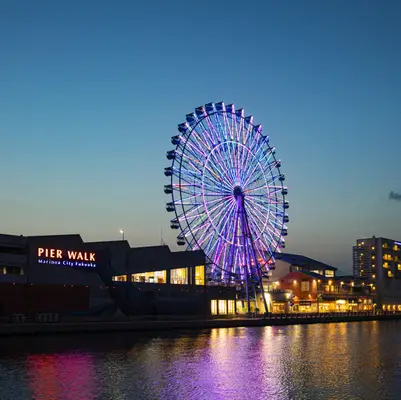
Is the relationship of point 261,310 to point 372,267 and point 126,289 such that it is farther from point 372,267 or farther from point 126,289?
point 372,267

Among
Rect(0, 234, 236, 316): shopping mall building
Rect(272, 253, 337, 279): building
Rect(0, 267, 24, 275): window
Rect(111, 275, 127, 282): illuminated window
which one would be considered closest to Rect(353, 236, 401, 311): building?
Rect(272, 253, 337, 279): building

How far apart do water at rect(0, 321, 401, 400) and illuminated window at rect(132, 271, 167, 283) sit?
23.3 m

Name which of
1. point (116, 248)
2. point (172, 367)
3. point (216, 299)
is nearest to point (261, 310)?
point (216, 299)

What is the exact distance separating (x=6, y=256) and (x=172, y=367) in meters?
36.7

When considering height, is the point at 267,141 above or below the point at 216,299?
above

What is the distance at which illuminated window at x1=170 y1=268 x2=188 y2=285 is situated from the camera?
9638cm

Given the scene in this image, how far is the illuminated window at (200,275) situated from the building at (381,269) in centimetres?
7713

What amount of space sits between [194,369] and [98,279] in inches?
1627

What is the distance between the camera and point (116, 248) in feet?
294

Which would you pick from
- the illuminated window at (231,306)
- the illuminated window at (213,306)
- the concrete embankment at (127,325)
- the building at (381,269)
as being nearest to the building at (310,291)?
the building at (381,269)

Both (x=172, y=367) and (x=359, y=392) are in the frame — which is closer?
(x=359, y=392)

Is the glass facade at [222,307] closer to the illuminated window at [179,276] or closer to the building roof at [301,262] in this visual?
the illuminated window at [179,276]

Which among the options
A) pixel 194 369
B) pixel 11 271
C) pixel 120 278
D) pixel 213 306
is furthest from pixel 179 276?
pixel 194 369

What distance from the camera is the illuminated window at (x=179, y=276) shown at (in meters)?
96.4
